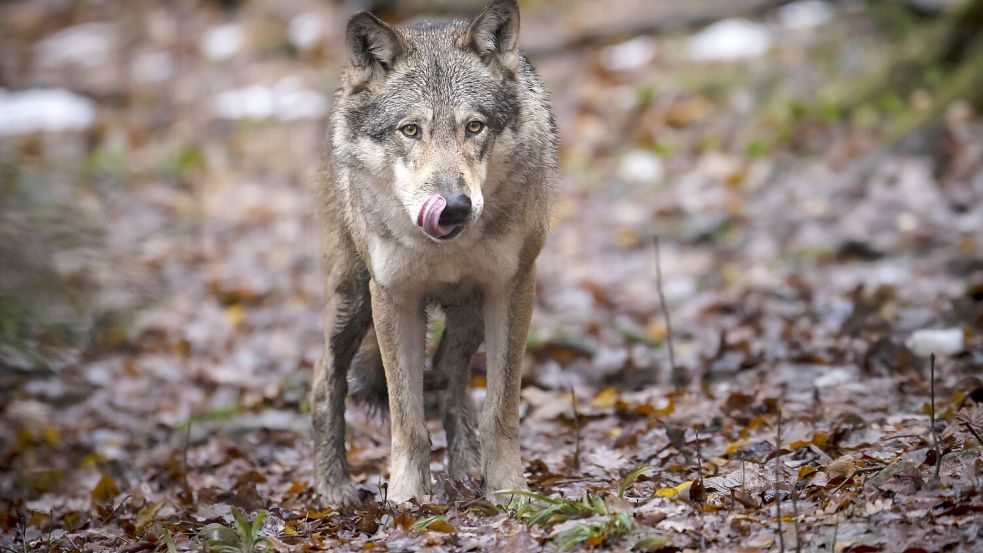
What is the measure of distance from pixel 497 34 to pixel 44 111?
1333 cm

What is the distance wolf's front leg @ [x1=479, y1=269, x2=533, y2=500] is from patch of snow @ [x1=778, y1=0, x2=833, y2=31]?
10.1 m

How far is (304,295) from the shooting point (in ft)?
34.2

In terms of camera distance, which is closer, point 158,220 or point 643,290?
point 643,290

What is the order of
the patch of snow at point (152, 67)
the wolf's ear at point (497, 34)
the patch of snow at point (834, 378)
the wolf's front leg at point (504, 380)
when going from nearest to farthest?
1. the wolf's ear at point (497, 34)
2. the wolf's front leg at point (504, 380)
3. the patch of snow at point (834, 378)
4. the patch of snow at point (152, 67)

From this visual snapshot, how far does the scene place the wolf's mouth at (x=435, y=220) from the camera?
4.56 meters

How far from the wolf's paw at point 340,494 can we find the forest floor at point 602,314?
0.17 metres

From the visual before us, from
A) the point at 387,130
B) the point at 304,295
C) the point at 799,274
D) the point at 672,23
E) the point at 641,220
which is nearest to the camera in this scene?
the point at 387,130

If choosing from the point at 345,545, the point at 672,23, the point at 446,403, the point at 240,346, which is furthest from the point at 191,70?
the point at 345,545

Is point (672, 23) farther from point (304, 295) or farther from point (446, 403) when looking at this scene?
point (446, 403)

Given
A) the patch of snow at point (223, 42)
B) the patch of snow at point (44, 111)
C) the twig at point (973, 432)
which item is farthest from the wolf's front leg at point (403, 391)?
the patch of snow at point (223, 42)

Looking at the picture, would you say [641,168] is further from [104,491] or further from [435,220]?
[435,220]

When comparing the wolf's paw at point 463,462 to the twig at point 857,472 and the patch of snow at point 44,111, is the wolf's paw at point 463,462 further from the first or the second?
the patch of snow at point 44,111

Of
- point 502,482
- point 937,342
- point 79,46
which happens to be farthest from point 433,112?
point 79,46

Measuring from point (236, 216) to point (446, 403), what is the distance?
25.2 feet
